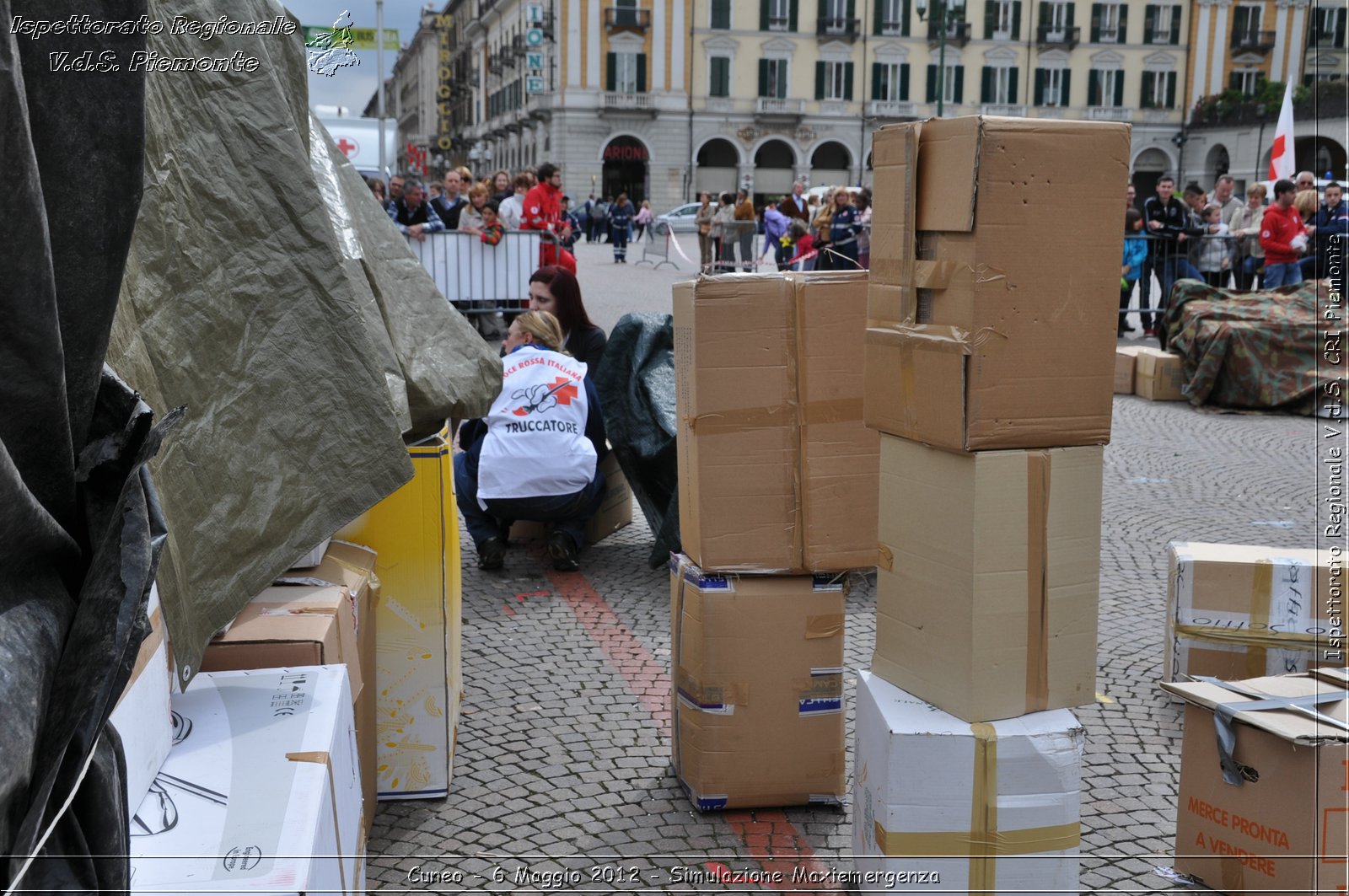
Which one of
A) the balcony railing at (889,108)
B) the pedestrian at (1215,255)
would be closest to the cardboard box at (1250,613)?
the pedestrian at (1215,255)

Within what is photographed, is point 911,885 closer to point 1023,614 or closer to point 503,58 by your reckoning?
point 1023,614

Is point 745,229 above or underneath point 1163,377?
above

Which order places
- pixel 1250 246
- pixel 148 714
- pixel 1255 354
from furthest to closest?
pixel 1250 246
pixel 1255 354
pixel 148 714

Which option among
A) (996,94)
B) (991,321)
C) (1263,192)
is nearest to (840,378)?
(991,321)

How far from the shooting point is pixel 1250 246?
1439 cm

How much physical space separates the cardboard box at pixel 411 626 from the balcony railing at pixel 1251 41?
63.8 meters

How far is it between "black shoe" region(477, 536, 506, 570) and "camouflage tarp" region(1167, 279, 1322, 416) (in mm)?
6836

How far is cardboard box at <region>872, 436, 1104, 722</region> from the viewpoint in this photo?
8.60 feet

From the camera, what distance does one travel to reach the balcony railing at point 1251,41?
57594 millimetres

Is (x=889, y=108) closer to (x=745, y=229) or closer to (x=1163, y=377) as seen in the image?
(x=745, y=229)

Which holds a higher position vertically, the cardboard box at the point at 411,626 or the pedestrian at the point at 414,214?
the pedestrian at the point at 414,214

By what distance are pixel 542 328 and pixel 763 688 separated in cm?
273

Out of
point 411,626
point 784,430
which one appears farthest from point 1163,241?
point 411,626

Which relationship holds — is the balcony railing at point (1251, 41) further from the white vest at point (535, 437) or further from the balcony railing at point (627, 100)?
the white vest at point (535, 437)
